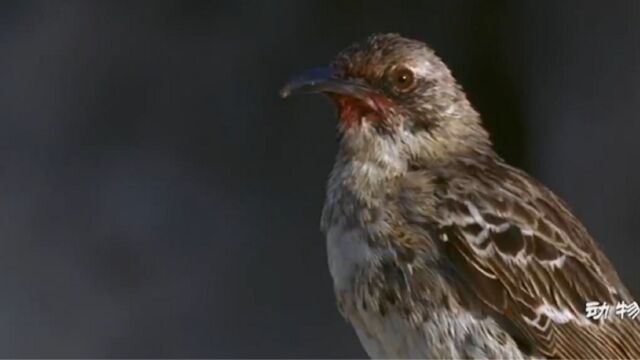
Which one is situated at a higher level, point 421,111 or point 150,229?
point 421,111

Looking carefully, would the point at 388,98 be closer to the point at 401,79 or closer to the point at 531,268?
the point at 401,79

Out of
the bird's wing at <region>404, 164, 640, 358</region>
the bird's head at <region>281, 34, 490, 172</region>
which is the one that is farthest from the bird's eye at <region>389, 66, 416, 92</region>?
the bird's wing at <region>404, 164, 640, 358</region>

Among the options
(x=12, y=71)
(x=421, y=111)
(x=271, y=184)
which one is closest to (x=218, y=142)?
(x=271, y=184)

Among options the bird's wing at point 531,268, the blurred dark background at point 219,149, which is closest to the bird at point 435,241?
the bird's wing at point 531,268

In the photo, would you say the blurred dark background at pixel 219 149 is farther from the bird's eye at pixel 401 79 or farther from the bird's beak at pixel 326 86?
the bird's beak at pixel 326 86

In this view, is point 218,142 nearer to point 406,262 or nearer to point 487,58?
point 487,58

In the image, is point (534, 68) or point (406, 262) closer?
point (406, 262)

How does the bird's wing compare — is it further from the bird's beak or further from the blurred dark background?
the blurred dark background

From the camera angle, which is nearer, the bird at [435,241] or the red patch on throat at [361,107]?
the bird at [435,241]

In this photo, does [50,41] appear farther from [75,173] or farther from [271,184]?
[271,184]
